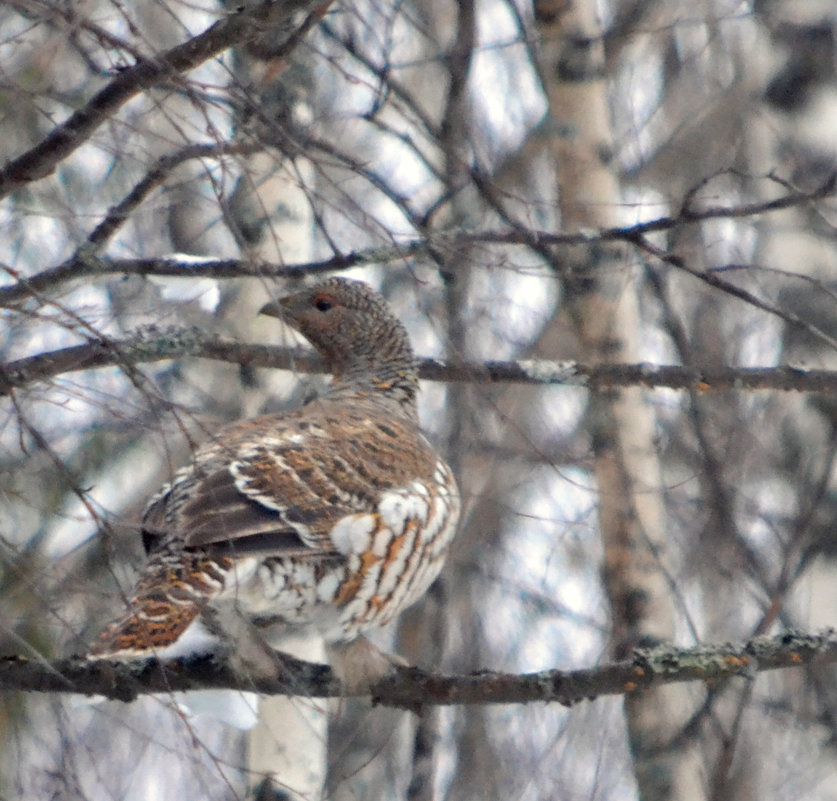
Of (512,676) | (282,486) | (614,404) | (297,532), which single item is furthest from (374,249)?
(614,404)

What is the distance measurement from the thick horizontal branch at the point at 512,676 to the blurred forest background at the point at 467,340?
0.12m

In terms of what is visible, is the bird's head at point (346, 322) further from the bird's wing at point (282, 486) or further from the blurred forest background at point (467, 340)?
the bird's wing at point (282, 486)

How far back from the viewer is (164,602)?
11.7 ft

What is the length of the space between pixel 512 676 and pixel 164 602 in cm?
97

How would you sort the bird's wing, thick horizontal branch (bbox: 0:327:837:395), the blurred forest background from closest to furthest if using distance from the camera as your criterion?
the blurred forest background, the bird's wing, thick horizontal branch (bbox: 0:327:837:395)

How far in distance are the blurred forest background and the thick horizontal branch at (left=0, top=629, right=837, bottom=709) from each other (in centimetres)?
12

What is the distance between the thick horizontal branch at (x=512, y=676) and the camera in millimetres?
3260

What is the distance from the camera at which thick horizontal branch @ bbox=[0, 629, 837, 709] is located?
3260mm

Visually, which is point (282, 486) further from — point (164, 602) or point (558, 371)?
point (558, 371)

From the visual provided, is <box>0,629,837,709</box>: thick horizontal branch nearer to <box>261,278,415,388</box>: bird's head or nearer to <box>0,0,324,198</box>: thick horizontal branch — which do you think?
<box>0,0,324,198</box>: thick horizontal branch

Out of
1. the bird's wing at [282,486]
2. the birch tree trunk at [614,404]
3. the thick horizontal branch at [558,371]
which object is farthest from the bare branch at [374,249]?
the birch tree trunk at [614,404]

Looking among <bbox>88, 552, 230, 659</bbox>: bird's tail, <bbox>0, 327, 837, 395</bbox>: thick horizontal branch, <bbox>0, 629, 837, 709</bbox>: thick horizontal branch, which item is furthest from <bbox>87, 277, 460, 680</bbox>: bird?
<bbox>0, 327, 837, 395</bbox>: thick horizontal branch

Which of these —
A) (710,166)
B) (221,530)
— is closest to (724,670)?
(221,530)

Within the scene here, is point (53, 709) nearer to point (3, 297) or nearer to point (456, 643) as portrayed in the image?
point (3, 297)
